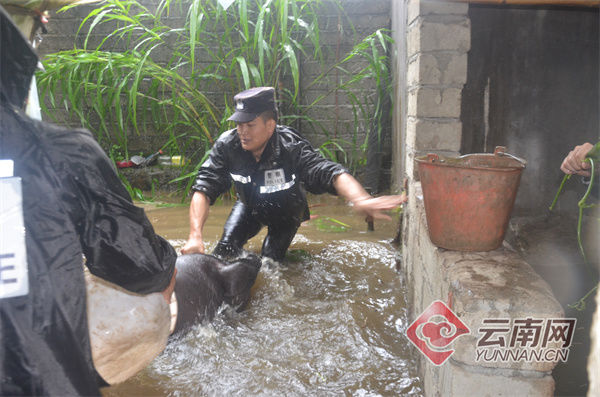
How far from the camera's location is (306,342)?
2295 millimetres

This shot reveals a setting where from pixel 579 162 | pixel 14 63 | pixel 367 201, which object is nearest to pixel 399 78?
pixel 367 201

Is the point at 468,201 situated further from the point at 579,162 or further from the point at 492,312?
the point at 579,162

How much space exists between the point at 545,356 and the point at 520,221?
153 centimetres

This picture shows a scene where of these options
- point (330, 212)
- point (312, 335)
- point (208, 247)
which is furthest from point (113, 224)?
point (330, 212)

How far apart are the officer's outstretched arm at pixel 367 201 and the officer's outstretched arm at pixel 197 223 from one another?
861 mm

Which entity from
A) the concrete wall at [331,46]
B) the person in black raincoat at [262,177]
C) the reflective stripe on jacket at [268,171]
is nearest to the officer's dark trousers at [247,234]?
the person in black raincoat at [262,177]

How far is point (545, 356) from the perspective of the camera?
4.30 ft

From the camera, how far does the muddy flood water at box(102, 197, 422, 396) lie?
198 centimetres

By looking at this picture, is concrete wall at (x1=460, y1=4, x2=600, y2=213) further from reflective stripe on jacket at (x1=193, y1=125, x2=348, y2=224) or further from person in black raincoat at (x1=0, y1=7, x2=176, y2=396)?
person in black raincoat at (x1=0, y1=7, x2=176, y2=396)

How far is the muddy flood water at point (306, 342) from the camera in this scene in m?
1.98

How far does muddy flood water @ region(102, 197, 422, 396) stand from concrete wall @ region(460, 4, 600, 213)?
110 cm

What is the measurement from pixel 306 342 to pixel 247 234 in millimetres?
1276

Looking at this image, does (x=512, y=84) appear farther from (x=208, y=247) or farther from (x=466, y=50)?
(x=208, y=247)

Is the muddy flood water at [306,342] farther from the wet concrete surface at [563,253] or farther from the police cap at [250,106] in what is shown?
the police cap at [250,106]
